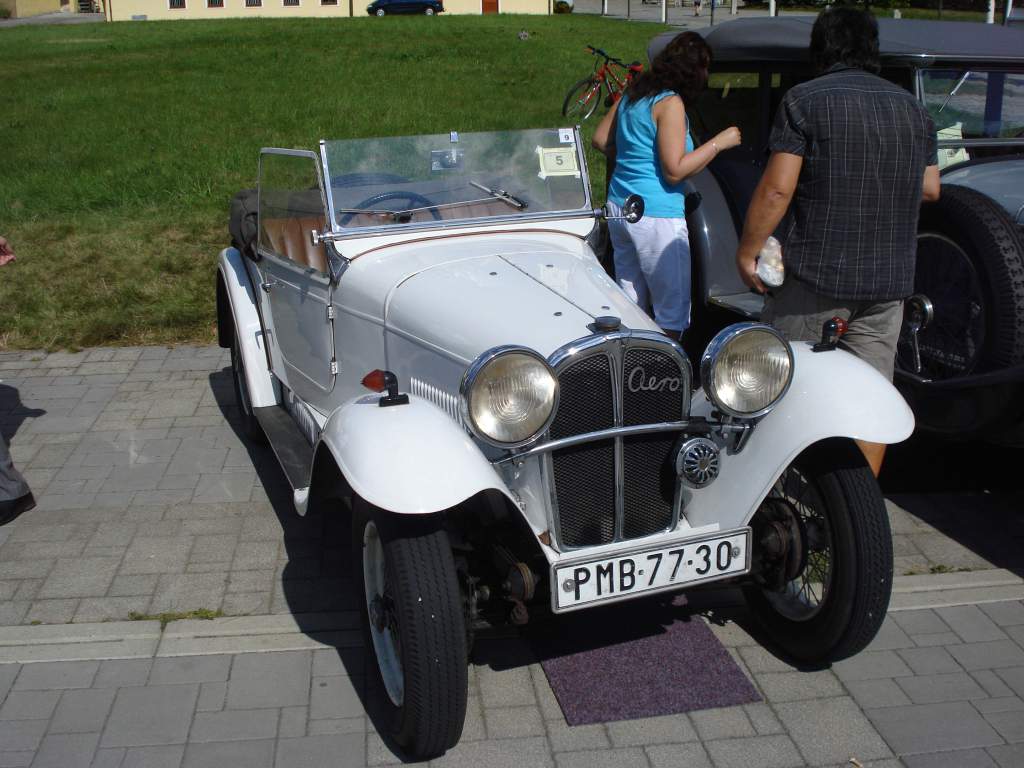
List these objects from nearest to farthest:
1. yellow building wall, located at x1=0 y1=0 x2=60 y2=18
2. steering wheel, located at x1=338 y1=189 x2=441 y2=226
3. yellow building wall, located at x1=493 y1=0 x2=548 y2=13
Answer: steering wheel, located at x1=338 y1=189 x2=441 y2=226
yellow building wall, located at x1=493 y1=0 x2=548 y2=13
yellow building wall, located at x1=0 y1=0 x2=60 y2=18

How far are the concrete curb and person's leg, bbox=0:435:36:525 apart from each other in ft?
3.01

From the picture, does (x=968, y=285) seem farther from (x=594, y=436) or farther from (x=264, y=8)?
(x=264, y=8)

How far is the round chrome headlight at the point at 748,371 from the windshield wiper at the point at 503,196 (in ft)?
4.59

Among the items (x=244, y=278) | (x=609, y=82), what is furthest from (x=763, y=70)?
(x=609, y=82)

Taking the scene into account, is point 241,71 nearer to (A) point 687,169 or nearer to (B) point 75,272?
(B) point 75,272

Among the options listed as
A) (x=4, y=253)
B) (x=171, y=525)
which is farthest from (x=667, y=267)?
(x=4, y=253)

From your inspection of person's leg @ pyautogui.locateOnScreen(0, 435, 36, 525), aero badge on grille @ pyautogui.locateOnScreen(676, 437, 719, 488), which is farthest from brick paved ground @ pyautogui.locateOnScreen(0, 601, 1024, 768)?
person's leg @ pyautogui.locateOnScreen(0, 435, 36, 525)

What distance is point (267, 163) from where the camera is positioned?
4.78 m

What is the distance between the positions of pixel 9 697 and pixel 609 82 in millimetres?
12837

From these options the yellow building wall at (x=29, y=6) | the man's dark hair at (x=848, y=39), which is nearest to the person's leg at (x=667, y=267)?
the man's dark hair at (x=848, y=39)

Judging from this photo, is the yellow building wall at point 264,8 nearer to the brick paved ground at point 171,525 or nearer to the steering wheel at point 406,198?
the brick paved ground at point 171,525

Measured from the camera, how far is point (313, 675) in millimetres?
3352

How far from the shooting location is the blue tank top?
14.7ft

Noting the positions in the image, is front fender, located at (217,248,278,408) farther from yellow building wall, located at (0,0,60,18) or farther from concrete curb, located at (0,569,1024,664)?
yellow building wall, located at (0,0,60,18)
